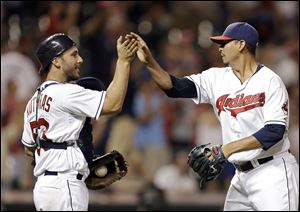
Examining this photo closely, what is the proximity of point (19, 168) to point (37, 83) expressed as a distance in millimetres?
1220

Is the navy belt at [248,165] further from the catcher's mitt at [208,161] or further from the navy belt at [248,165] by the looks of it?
the catcher's mitt at [208,161]

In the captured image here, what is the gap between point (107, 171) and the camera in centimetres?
636

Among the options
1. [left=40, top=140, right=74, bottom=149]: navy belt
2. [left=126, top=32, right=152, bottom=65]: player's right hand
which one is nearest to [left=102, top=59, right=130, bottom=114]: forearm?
[left=40, top=140, right=74, bottom=149]: navy belt

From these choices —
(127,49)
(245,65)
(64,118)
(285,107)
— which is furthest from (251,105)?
(64,118)

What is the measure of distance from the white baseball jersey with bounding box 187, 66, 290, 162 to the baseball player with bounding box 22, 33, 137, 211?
3.01 ft

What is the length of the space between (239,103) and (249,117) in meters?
0.14

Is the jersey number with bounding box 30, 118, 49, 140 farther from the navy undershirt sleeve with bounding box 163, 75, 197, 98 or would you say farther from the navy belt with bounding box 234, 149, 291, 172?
→ the navy belt with bounding box 234, 149, 291, 172

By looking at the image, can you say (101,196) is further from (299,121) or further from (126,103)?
(299,121)

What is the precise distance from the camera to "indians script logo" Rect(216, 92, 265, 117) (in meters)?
6.30

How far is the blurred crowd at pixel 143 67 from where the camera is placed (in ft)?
34.6

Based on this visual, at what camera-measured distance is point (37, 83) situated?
10977 mm

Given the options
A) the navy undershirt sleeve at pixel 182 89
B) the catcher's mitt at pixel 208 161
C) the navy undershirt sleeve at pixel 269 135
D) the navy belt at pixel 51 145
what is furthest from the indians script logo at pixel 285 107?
the navy belt at pixel 51 145

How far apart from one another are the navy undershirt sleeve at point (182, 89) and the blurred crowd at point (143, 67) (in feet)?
10.4

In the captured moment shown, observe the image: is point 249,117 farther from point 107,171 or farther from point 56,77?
point 56,77
